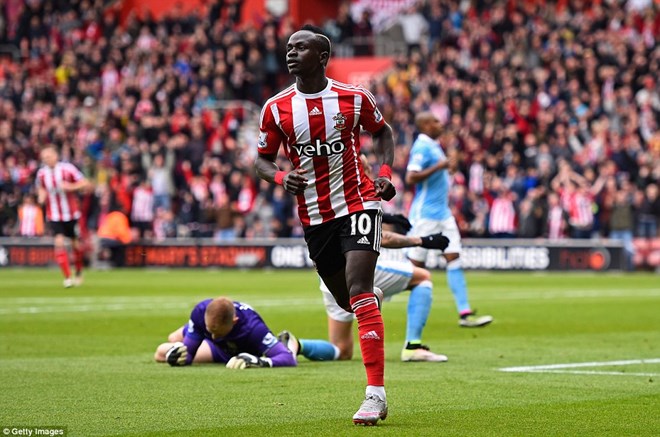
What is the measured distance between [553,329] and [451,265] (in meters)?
1.50

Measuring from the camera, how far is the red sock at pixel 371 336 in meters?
8.08

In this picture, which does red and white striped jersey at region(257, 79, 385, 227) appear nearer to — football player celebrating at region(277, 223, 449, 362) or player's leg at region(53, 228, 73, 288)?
football player celebrating at region(277, 223, 449, 362)

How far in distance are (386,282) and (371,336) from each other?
382 centimetres

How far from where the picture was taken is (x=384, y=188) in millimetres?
8453

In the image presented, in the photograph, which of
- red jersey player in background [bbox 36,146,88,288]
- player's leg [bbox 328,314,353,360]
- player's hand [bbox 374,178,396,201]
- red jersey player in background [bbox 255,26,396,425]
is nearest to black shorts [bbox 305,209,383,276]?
red jersey player in background [bbox 255,26,396,425]

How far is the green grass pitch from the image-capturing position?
26.0ft

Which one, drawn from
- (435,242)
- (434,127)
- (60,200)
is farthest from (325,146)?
(60,200)

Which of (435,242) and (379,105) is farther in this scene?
(379,105)

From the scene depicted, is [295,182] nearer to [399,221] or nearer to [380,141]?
[380,141]

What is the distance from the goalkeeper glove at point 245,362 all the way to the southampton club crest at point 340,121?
341cm

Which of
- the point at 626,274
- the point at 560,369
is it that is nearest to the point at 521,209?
the point at 626,274

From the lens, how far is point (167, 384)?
10141mm

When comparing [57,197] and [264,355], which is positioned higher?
[57,197]

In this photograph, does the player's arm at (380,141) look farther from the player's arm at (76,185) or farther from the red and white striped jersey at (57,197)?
the red and white striped jersey at (57,197)
